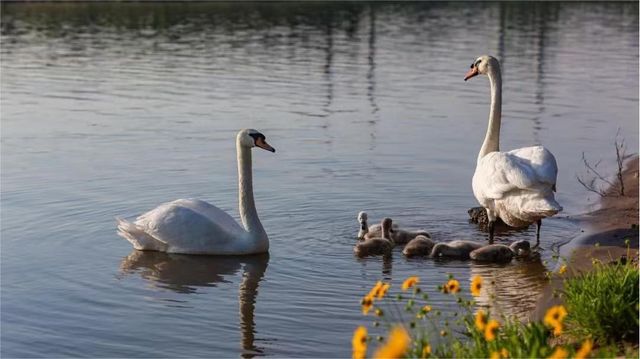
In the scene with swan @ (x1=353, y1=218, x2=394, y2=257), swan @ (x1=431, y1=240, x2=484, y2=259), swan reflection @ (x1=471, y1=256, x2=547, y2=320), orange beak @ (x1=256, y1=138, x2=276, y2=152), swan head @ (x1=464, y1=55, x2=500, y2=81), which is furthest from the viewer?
swan head @ (x1=464, y1=55, x2=500, y2=81)

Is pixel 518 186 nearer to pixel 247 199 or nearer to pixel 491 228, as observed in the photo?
pixel 491 228

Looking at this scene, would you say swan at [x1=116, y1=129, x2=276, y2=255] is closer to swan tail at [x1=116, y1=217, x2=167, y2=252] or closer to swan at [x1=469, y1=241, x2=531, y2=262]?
swan tail at [x1=116, y1=217, x2=167, y2=252]

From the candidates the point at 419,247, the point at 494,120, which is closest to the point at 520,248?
the point at 419,247

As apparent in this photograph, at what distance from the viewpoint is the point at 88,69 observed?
1121 inches

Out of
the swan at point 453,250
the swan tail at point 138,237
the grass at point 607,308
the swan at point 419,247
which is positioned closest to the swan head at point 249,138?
the swan tail at point 138,237

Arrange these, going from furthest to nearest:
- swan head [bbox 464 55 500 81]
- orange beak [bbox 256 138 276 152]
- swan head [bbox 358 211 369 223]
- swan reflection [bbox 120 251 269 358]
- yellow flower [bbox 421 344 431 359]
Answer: swan head [bbox 464 55 500 81], swan head [bbox 358 211 369 223], orange beak [bbox 256 138 276 152], swan reflection [bbox 120 251 269 358], yellow flower [bbox 421 344 431 359]

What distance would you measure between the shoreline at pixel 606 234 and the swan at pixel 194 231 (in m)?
2.91

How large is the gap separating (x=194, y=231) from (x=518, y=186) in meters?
3.01

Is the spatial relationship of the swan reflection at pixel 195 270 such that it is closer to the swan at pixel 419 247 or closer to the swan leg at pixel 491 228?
the swan at pixel 419 247

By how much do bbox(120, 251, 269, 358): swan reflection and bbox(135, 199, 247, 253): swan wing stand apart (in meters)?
0.13

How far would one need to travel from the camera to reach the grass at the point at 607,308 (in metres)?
6.40

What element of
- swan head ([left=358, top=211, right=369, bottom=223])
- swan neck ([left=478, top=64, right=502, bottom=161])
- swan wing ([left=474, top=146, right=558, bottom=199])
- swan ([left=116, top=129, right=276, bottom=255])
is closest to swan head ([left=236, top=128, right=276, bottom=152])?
swan ([left=116, top=129, right=276, bottom=255])

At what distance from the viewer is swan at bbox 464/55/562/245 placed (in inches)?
412

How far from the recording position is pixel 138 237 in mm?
10961
